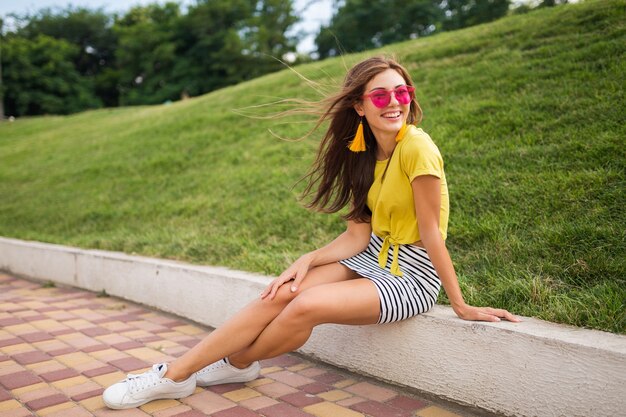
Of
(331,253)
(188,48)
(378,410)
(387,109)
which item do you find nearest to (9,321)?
(331,253)

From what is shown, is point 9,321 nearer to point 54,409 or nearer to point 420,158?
Result: point 54,409

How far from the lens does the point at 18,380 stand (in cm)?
271

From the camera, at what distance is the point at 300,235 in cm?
430

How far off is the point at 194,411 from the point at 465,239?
1.89 meters

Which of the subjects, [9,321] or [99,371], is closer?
[99,371]

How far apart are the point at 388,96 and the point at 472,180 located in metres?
1.62

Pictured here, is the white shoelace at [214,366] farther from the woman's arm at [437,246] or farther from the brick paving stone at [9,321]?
the brick paving stone at [9,321]

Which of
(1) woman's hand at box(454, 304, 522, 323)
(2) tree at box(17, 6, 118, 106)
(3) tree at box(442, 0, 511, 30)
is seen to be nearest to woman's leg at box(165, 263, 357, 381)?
(1) woman's hand at box(454, 304, 522, 323)

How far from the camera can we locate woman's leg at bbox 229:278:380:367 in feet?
7.90

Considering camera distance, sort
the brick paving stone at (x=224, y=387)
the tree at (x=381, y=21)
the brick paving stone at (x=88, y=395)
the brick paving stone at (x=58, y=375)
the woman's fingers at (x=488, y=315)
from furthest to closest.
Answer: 1. the tree at (x=381, y=21)
2. the brick paving stone at (x=58, y=375)
3. the brick paving stone at (x=224, y=387)
4. the brick paving stone at (x=88, y=395)
5. the woman's fingers at (x=488, y=315)

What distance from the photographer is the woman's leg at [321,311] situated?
2.41 meters

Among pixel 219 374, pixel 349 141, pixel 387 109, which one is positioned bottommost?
pixel 219 374

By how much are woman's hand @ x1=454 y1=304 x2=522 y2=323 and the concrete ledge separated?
0.15ft

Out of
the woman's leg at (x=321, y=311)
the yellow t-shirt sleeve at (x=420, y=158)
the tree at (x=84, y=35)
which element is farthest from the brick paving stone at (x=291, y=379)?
the tree at (x=84, y=35)
